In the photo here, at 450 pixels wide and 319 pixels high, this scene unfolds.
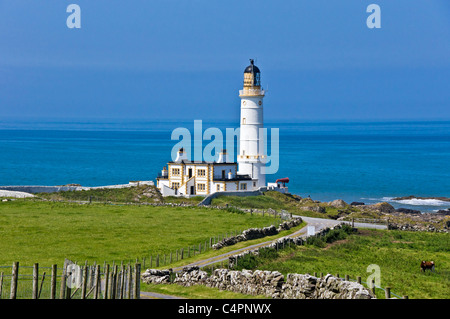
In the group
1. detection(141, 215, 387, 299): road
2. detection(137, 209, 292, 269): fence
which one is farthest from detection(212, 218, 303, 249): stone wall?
detection(141, 215, 387, 299): road

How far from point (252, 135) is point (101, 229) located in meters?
33.2

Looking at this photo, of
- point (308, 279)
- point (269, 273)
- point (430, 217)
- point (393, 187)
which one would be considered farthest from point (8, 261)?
point (393, 187)

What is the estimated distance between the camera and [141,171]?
15225cm

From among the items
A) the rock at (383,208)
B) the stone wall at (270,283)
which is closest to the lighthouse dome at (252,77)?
the rock at (383,208)

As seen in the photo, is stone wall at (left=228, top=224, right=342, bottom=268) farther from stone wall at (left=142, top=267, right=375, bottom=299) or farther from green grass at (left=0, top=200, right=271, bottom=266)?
green grass at (left=0, top=200, right=271, bottom=266)

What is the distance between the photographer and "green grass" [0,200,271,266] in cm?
4144

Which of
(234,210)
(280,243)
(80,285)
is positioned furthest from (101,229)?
(80,285)

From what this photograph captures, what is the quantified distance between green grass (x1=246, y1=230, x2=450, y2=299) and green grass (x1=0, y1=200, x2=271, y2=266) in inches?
300

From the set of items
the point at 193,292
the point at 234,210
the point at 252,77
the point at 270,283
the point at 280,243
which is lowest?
the point at 193,292

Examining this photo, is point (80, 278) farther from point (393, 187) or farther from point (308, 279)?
point (393, 187)

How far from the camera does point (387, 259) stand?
144 feet

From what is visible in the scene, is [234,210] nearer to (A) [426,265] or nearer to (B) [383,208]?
(A) [426,265]

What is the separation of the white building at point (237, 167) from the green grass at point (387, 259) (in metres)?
24.1
